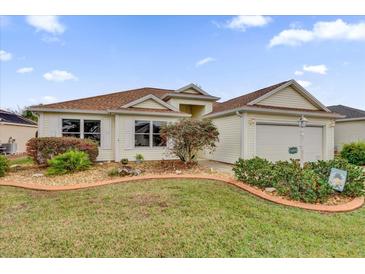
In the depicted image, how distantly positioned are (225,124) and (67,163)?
8.12 metres

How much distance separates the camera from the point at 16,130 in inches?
801

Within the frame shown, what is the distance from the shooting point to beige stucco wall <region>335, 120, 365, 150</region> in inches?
688

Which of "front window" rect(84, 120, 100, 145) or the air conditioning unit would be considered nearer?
"front window" rect(84, 120, 100, 145)

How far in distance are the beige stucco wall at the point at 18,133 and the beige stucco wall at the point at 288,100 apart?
19.7 metres

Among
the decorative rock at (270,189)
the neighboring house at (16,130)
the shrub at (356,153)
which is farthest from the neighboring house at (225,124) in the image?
the neighboring house at (16,130)

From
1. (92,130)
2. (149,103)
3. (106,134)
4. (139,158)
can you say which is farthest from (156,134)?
(92,130)

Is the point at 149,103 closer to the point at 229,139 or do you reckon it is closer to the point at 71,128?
the point at 71,128

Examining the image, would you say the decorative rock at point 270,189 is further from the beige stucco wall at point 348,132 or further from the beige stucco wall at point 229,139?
the beige stucco wall at point 348,132

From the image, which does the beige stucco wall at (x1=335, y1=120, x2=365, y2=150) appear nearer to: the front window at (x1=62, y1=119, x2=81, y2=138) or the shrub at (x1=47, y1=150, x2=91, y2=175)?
the shrub at (x1=47, y1=150, x2=91, y2=175)

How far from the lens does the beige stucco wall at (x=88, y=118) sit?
11508 mm

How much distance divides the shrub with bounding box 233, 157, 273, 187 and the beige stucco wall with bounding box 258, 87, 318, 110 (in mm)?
5871

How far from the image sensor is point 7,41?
10555 millimetres

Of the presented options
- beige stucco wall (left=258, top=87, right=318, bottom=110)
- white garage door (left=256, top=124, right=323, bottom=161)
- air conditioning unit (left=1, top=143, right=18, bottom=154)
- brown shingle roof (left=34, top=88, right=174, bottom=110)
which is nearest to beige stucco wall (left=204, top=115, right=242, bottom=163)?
white garage door (left=256, top=124, right=323, bottom=161)

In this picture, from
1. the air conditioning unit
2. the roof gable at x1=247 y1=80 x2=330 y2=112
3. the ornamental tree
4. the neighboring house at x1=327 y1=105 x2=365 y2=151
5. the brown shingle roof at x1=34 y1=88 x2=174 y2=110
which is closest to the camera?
the ornamental tree
